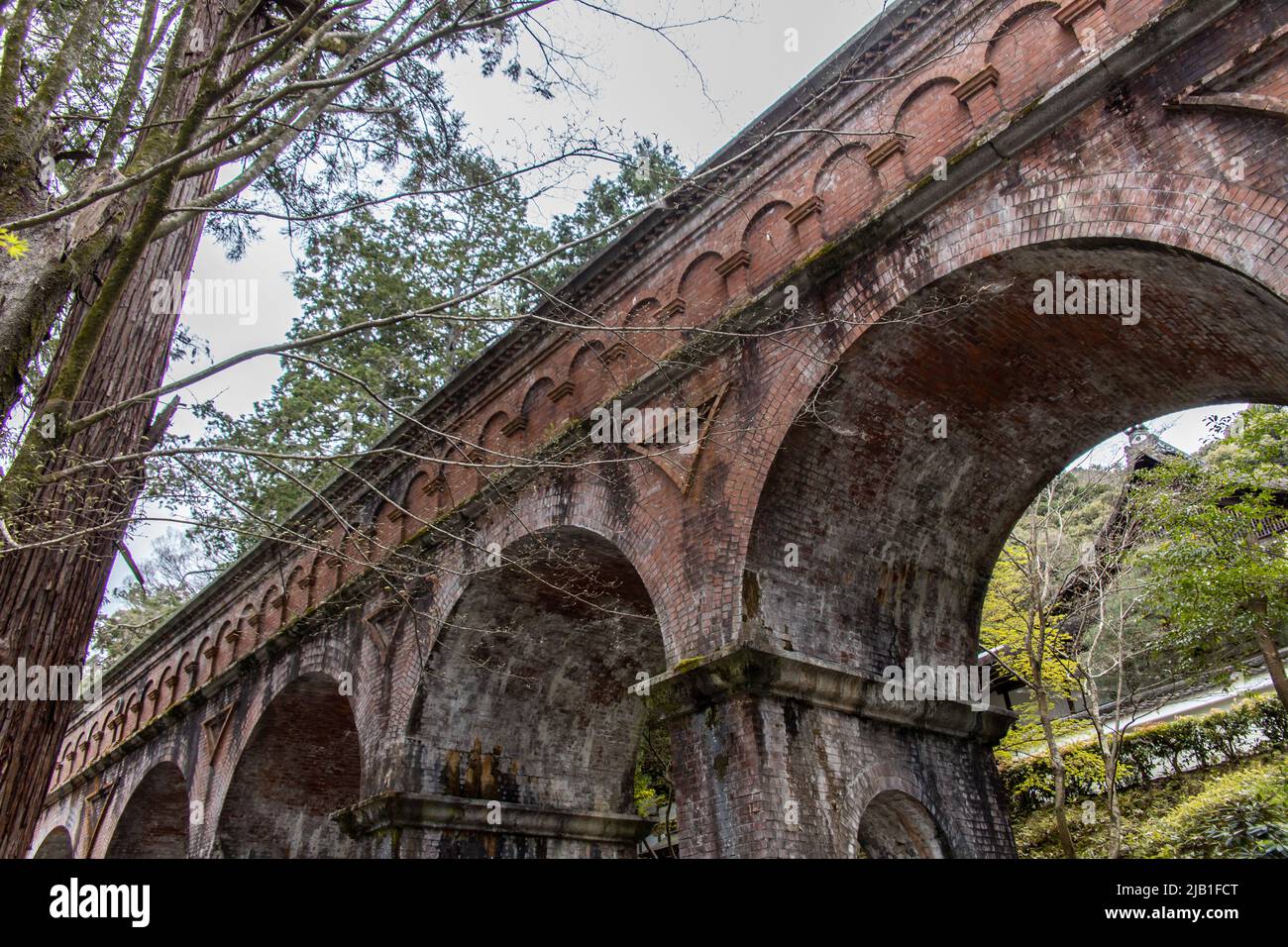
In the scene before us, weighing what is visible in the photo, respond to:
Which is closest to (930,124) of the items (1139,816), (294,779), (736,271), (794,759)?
(736,271)

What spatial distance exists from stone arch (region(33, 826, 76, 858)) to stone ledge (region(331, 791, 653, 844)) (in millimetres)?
12652

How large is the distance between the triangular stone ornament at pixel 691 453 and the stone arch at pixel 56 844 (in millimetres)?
17480

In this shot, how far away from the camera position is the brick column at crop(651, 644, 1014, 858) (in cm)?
632

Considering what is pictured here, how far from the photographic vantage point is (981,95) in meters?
6.42

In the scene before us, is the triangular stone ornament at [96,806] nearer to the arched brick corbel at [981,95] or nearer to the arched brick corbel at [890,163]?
the arched brick corbel at [890,163]

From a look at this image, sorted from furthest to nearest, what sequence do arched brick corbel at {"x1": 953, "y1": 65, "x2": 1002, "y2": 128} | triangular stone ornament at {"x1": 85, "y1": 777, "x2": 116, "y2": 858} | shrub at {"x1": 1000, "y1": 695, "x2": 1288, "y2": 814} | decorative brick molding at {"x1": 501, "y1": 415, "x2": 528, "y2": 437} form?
triangular stone ornament at {"x1": 85, "y1": 777, "x2": 116, "y2": 858}, shrub at {"x1": 1000, "y1": 695, "x2": 1288, "y2": 814}, decorative brick molding at {"x1": 501, "y1": 415, "x2": 528, "y2": 437}, arched brick corbel at {"x1": 953, "y1": 65, "x2": 1002, "y2": 128}

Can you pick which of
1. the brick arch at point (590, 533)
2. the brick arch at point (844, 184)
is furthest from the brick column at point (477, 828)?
the brick arch at point (844, 184)

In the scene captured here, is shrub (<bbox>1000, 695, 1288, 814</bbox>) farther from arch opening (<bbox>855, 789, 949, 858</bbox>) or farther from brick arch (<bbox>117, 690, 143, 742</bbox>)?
brick arch (<bbox>117, 690, 143, 742</bbox>)

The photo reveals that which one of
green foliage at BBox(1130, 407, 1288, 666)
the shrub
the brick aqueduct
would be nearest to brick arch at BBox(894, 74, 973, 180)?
the brick aqueduct

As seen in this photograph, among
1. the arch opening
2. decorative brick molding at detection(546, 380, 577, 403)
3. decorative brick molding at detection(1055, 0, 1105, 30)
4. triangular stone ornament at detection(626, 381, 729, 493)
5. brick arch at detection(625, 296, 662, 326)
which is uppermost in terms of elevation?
decorative brick molding at detection(1055, 0, 1105, 30)

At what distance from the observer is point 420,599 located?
1043 cm

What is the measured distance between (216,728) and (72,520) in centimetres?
1066

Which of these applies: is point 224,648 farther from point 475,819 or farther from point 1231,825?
point 1231,825
